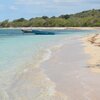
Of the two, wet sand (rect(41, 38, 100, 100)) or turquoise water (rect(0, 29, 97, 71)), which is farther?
turquoise water (rect(0, 29, 97, 71))

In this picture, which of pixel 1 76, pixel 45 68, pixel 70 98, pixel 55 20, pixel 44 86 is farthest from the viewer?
pixel 55 20

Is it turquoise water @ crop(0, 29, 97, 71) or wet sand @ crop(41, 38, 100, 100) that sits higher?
wet sand @ crop(41, 38, 100, 100)

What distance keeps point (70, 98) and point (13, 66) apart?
891 centimetres

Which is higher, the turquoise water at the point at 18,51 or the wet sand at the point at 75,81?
the wet sand at the point at 75,81

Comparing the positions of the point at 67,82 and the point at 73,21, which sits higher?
the point at 67,82

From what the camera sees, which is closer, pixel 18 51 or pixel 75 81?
pixel 75 81

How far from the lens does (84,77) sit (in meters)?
15.0

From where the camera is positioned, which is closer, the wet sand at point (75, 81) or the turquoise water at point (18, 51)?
the wet sand at point (75, 81)

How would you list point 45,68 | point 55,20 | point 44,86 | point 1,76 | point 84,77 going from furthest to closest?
point 55,20
point 45,68
point 1,76
point 84,77
point 44,86

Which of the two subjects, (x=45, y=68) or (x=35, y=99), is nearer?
(x=35, y=99)

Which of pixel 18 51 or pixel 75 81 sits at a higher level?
pixel 75 81

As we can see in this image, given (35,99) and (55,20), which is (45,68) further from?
(55,20)

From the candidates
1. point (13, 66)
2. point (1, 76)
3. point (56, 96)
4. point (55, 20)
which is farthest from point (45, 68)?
point (55, 20)

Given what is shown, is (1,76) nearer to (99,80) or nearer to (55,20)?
(99,80)
